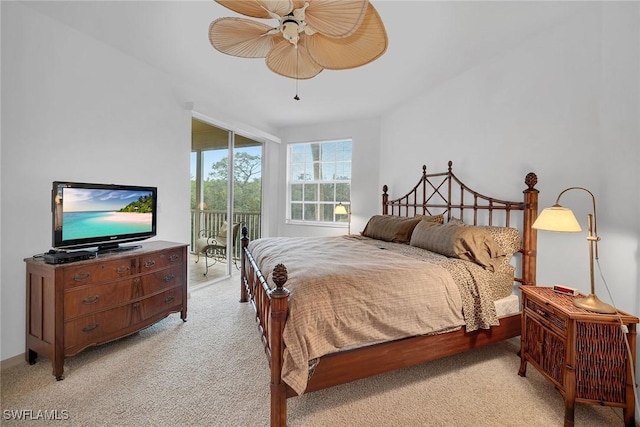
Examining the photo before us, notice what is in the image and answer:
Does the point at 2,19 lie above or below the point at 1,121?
above

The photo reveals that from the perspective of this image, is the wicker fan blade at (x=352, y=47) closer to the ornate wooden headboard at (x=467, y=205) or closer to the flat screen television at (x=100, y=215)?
the ornate wooden headboard at (x=467, y=205)

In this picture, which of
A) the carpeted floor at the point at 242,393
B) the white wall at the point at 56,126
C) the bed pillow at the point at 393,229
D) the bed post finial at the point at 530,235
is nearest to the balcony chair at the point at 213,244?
the white wall at the point at 56,126

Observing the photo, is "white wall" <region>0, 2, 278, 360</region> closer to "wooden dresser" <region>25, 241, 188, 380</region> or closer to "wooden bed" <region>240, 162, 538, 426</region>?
"wooden dresser" <region>25, 241, 188, 380</region>

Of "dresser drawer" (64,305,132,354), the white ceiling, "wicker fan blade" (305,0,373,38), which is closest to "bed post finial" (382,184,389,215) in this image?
the white ceiling

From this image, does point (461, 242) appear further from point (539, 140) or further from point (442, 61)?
point (442, 61)

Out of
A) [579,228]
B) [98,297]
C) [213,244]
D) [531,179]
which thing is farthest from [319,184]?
[579,228]

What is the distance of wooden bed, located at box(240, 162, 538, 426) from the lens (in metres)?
1.56

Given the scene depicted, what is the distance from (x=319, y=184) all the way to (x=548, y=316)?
401cm

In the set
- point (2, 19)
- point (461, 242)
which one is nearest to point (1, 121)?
point (2, 19)

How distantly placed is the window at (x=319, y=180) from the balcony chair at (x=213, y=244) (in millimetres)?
1430

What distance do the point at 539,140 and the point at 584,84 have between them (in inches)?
18.2

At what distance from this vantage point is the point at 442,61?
9.62ft

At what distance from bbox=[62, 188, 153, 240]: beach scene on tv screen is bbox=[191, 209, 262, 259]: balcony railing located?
109cm

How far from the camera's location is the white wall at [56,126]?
6.97 feet
